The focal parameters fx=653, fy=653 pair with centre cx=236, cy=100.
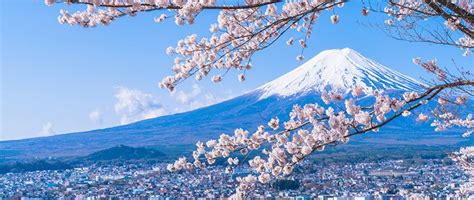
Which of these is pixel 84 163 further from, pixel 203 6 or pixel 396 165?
pixel 203 6

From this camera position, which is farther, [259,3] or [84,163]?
[84,163]

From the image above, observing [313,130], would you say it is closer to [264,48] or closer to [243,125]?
[264,48]

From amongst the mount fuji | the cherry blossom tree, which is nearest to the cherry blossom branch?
the cherry blossom tree

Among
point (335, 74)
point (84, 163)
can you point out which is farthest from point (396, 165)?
point (335, 74)

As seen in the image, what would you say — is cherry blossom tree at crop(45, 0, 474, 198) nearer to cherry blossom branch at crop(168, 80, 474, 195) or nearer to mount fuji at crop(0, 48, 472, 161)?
cherry blossom branch at crop(168, 80, 474, 195)

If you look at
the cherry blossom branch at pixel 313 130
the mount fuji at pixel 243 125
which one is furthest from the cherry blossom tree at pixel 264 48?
the mount fuji at pixel 243 125

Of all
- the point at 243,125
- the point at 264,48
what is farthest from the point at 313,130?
the point at 243,125

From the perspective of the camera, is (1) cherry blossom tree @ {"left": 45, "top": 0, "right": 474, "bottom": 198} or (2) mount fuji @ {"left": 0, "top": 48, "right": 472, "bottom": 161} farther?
(2) mount fuji @ {"left": 0, "top": 48, "right": 472, "bottom": 161}

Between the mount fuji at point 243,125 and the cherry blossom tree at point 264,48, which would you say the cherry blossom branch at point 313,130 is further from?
the mount fuji at point 243,125
